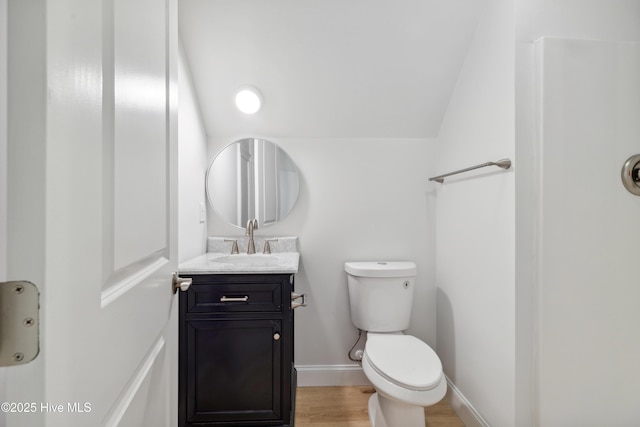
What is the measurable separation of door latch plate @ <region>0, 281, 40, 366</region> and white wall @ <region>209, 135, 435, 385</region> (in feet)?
5.43

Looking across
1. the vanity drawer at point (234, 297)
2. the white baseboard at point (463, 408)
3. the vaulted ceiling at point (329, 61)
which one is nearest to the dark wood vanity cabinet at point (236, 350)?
the vanity drawer at point (234, 297)

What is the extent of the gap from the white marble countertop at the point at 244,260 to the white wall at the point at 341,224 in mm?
74

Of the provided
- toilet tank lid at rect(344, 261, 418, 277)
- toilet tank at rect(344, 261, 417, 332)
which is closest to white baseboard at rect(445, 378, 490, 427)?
toilet tank at rect(344, 261, 417, 332)

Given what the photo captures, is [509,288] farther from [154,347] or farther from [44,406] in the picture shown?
[44,406]

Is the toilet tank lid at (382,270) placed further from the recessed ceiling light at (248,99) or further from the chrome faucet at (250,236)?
Result: the recessed ceiling light at (248,99)

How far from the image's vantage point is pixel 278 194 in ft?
6.44

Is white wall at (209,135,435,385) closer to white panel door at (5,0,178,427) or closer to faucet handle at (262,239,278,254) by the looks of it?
faucet handle at (262,239,278,254)

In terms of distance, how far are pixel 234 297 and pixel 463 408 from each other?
1.34 metres

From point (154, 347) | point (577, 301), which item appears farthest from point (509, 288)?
point (154, 347)

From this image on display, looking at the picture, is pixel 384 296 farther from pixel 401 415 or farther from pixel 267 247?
pixel 267 247

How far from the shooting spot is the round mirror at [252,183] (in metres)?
Answer: 1.95

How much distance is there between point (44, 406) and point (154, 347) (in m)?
0.38

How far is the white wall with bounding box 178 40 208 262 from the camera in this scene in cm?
153

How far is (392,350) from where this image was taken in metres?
1.51
